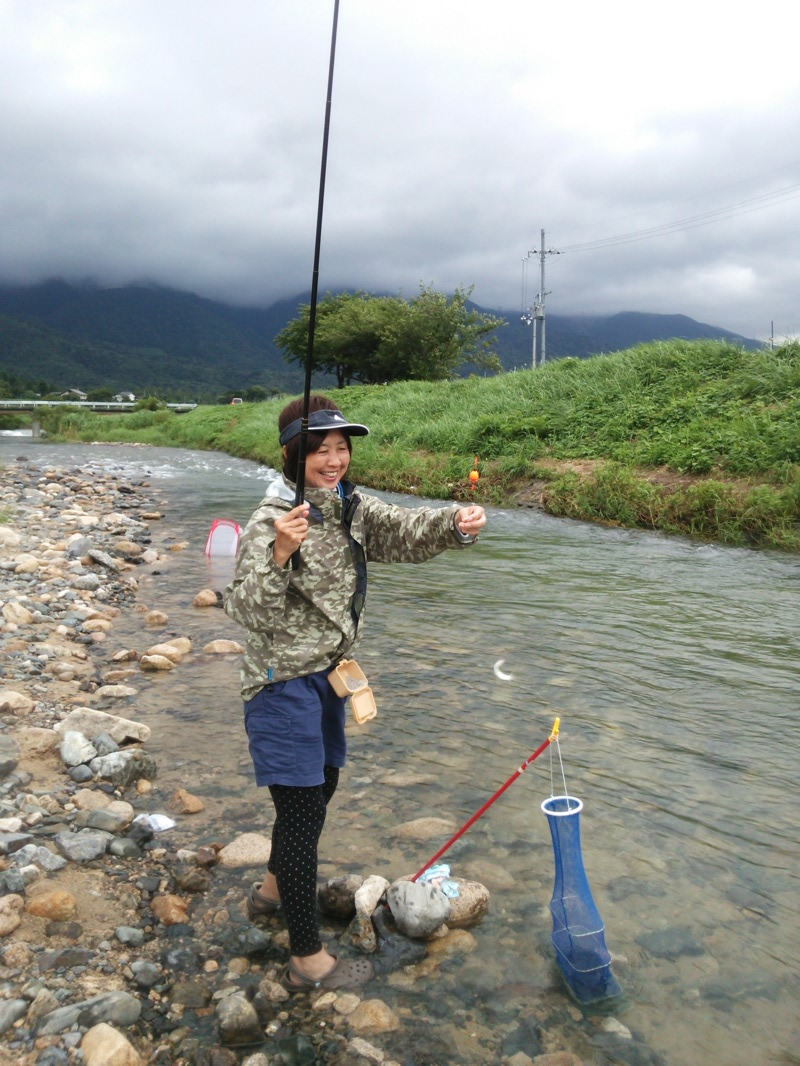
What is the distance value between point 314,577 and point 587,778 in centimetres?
231

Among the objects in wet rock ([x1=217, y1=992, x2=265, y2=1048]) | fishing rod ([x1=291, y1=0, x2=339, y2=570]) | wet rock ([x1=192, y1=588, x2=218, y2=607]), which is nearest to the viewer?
wet rock ([x1=217, y1=992, x2=265, y2=1048])

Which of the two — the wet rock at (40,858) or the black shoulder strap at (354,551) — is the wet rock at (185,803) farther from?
the black shoulder strap at (354,551)

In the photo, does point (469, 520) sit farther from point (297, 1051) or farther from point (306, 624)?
point (297, 1051)

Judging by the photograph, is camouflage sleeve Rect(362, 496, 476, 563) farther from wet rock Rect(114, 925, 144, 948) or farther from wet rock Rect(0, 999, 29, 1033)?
wet rock Rect(0, 999, 29, 1033)

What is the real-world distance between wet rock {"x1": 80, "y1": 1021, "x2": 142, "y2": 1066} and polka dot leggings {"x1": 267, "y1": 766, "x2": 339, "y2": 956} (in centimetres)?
58

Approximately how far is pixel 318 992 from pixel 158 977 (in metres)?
0.51

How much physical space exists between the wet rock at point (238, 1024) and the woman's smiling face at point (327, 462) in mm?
1631

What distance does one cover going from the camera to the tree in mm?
46219

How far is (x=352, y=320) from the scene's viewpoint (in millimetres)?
48812

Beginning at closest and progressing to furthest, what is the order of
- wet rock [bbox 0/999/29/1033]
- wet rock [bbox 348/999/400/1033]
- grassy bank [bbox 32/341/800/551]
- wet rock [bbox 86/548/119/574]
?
wet rock [bbox 0/999/29/1033] → wet rock [bbox 348/999/400/1033] → wet rock [bbox 86/548/119/574] → grassy bank [bbox 32/341/800/551]

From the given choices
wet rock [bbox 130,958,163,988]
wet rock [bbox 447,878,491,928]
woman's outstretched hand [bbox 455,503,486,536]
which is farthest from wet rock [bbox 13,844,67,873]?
woman's outstretched hand [bbox 455,503,486,536]

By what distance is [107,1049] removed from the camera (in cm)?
224

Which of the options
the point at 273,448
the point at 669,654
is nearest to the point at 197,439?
the point at 273,448

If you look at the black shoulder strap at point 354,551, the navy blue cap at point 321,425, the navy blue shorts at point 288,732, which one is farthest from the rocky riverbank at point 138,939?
the navy blue cap at point 321,425
